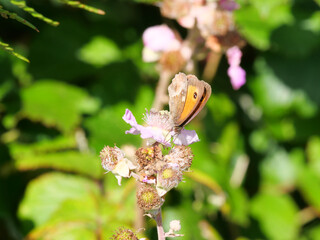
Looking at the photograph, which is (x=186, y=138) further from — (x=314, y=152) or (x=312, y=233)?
(x=312, y=233)

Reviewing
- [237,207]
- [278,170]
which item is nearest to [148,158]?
[237,207]

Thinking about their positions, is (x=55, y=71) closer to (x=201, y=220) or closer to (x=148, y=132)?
(x=201, y=220)

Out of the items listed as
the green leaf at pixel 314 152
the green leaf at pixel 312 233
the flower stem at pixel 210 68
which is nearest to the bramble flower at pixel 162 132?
the flower stem at pixel 210 68

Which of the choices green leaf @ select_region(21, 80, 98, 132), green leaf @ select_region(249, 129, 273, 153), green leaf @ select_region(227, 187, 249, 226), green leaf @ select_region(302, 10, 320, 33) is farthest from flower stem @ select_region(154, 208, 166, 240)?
green leaf @ select_region(249, 129, 273, 153)

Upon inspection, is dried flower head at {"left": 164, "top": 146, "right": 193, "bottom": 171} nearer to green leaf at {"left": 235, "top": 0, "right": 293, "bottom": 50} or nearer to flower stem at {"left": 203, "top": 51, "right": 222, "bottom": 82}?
green leaf at {"left": 235, "top": 0, "right": 293, "bottom": 50}

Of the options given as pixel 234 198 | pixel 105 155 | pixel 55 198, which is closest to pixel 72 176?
pixel 55 198

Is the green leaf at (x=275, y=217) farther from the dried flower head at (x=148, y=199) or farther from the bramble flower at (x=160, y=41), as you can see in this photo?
the dried flower head at (x=148, y=199)
